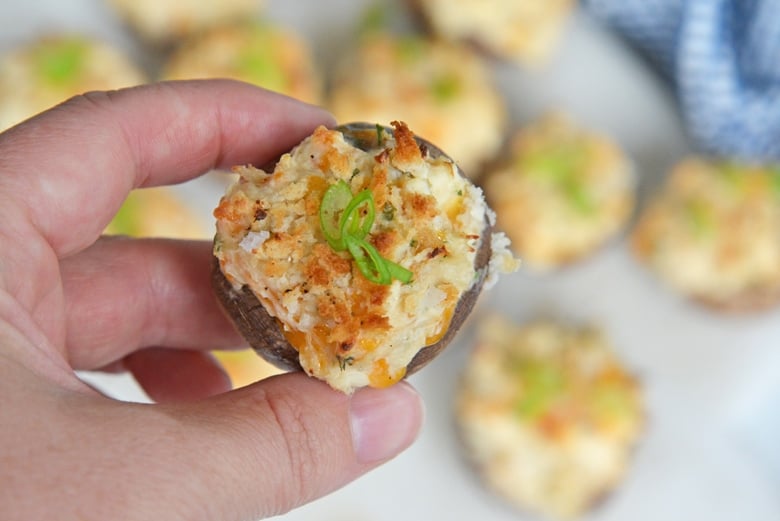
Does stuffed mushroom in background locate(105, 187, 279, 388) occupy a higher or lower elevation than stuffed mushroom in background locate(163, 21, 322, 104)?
lower

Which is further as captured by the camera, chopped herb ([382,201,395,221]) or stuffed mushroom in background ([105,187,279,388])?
stuffed mushroom in background ([105,187,279,388])

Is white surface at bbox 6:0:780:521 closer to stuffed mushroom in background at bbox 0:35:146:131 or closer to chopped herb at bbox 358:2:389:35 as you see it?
chopped herb at bbox 358:2:389:35

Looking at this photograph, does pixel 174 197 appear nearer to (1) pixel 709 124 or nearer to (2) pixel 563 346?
(2) pixel 563 346

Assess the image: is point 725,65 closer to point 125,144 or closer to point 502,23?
point 502,23

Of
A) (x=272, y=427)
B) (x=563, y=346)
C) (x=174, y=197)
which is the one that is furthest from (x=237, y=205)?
(x=563, y=346)

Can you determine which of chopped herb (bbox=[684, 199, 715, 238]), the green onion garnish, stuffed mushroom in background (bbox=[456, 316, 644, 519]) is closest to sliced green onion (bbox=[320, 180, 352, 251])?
the green onion garnish

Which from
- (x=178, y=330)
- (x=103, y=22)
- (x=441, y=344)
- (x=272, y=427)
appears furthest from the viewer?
(x=103, y=22)
